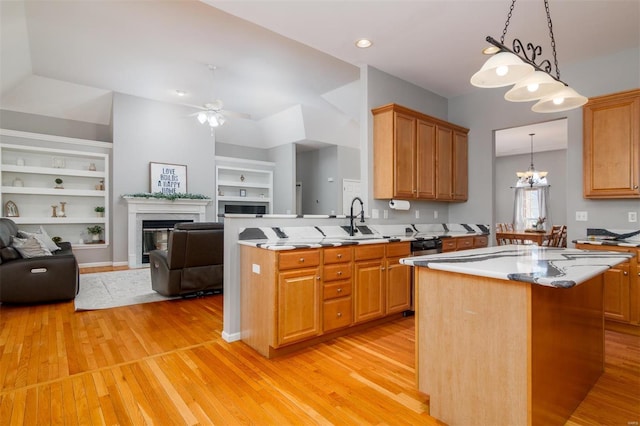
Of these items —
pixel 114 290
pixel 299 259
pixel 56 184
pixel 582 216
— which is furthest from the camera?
pixel 56 184

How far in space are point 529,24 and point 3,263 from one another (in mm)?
6235

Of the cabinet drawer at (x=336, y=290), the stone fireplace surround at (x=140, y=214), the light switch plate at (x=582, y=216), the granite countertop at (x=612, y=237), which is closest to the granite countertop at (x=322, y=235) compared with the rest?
the cabinet drawer at (x=336, y=290)

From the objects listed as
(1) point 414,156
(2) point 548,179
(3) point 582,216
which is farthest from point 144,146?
(2) point 548,179

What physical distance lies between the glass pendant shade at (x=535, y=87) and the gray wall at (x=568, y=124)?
192cm

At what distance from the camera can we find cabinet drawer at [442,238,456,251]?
4034mm

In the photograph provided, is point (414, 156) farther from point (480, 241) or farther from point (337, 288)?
point (337, 288)

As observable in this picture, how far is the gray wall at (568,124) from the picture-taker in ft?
12.0

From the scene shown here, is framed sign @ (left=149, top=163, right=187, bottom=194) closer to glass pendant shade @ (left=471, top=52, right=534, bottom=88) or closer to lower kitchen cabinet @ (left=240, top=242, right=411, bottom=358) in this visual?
lower kitchen cabinet @ (left=240, top=242, right=411, bottom=358)

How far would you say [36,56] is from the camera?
5145 millimetres

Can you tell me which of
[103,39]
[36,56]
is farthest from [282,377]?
[36,56]

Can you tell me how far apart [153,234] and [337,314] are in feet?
18.3

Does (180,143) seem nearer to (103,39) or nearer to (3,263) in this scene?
(103,39)

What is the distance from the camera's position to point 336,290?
2945mm

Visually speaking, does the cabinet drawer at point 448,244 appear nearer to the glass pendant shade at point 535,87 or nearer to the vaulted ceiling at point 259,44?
the glass pendant shade at point 535,87
